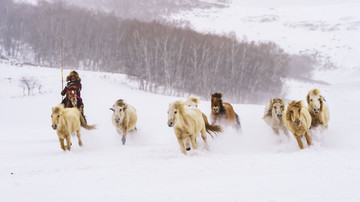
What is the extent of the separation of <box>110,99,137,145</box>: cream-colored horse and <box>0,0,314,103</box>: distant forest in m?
21.5

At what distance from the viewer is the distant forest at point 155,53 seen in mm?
34094

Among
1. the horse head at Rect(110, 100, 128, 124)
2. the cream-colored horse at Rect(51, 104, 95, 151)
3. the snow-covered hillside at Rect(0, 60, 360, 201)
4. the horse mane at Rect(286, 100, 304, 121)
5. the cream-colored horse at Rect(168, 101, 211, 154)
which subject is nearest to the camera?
the snow-covered hillside at Rect(0, 60, 360, 201)

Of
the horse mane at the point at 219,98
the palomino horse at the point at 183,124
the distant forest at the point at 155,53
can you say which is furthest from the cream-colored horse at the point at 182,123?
the distant forest at the point at 155,53

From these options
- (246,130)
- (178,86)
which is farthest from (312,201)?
(178,86)

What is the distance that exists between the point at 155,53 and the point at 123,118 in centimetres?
2621

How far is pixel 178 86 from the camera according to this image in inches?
1346

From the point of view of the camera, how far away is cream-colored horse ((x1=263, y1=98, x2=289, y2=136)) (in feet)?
25.7

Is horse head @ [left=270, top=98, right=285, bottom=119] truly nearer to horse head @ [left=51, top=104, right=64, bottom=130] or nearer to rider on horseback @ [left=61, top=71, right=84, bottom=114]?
horse head @ [left=51, top=104, right=64, bottom=130]

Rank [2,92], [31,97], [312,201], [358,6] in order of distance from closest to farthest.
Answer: [312,201], [31,97], [2,92], [358,6]

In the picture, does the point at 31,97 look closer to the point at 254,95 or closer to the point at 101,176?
the point at 101,176

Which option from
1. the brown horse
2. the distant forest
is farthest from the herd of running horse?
the distant forest

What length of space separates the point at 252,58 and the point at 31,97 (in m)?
26.6

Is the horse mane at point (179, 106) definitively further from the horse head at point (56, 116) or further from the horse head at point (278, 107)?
the horse head at point (56, 116)

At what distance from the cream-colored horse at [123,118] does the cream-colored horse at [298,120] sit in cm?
471
